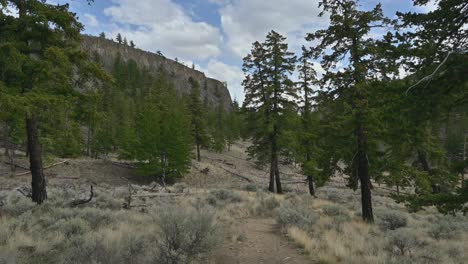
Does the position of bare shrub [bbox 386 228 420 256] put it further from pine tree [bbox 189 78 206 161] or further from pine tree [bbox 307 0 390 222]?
pine tree [bbox 189 78 206 161]

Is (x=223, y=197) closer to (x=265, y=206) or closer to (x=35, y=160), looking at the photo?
(x=265, y=206)

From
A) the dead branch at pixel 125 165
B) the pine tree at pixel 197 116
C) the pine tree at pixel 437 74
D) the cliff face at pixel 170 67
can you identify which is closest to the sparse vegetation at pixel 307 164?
the pine tree at pixel 437 74

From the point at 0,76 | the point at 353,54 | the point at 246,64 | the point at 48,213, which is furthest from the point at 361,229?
the point at 246,64

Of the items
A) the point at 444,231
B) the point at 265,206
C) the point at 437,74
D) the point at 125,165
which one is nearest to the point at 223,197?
the point at 265,206

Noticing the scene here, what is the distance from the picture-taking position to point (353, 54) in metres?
13.2

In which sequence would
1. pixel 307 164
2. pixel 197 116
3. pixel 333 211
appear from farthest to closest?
pixel 197 116, pixel 307 164, pixel 333 211

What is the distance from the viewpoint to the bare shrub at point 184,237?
636 cm

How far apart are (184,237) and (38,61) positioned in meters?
7.21

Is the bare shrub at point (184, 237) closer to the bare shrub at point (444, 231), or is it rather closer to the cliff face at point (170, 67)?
the bare shrub at point (444, 231)

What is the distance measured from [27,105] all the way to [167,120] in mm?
27567

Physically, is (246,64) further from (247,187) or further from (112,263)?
(112,263)

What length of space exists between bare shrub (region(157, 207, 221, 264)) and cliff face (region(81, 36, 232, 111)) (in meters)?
127

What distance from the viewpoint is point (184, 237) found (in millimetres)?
6738

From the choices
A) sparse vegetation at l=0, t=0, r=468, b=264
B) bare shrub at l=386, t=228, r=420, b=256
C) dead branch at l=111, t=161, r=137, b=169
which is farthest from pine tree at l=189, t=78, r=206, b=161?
bare shrub at l=386, t=228, r=420, b=256
